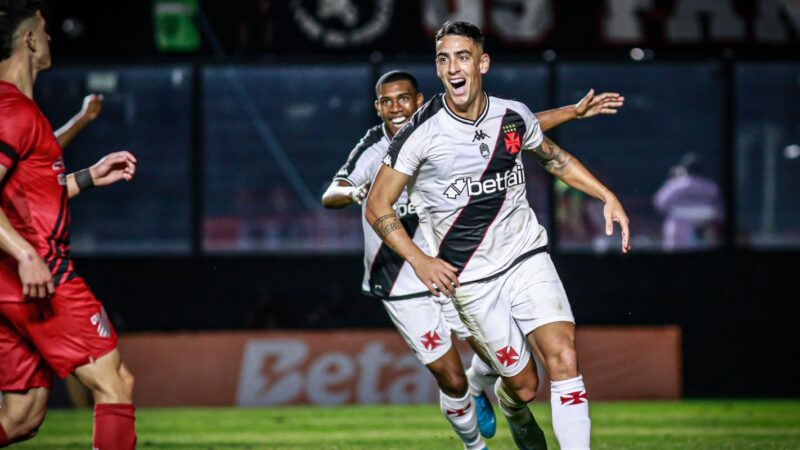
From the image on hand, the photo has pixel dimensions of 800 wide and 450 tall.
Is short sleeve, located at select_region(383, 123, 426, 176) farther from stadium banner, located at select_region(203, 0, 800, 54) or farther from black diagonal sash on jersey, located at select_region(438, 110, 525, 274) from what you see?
stadium banner, located at select_region(203, 0, 800, 54)

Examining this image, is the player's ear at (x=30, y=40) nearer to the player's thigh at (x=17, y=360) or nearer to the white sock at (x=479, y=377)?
the player's thigh at (x=17, y=360)

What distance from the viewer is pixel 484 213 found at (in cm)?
673

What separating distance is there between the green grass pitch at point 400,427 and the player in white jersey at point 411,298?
1.35m

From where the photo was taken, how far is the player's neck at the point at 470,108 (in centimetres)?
662

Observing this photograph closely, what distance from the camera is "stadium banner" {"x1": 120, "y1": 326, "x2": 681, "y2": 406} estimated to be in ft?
43.1

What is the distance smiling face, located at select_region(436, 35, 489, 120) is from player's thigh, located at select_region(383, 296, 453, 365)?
1.88m

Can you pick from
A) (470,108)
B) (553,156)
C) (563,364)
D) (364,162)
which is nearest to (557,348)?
(563,364)

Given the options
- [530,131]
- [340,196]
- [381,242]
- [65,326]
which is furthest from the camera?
[381,242]

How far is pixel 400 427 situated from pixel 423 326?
3.12 metres

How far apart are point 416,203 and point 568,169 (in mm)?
850

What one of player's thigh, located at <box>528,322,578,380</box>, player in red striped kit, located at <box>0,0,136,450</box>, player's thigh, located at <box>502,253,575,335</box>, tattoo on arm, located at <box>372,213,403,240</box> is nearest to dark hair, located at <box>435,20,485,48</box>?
tattoo on arm, located at <box>372,213,403,240</box>

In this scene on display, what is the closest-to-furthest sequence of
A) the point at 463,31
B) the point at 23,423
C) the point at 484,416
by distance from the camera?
1. the point at 23,423
2. the point at 463,31
3. the point at 484,416

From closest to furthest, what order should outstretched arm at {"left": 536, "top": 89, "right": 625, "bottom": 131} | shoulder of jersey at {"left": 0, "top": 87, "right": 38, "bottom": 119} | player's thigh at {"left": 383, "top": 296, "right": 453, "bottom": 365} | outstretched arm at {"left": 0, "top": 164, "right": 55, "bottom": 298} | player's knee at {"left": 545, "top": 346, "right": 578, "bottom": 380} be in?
outstretched arm at {"left": 0, "top": 164, "right": 55, "bottom": 298}, shoulder of jersey at {"left": 0, "top": 87, "right": 38, "bottom": 119}, player's knee at {"left": 545, "top": 346, "right": 578, "bottom": 380}, outstretched arm at {"left": 536, "top": 89, "right": 625, "bottom": 131}, player's thigh at {"left": 383, "top": 296, "right": 453, "bottom": 365}

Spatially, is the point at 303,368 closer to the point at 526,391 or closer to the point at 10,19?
the point at 526,391
